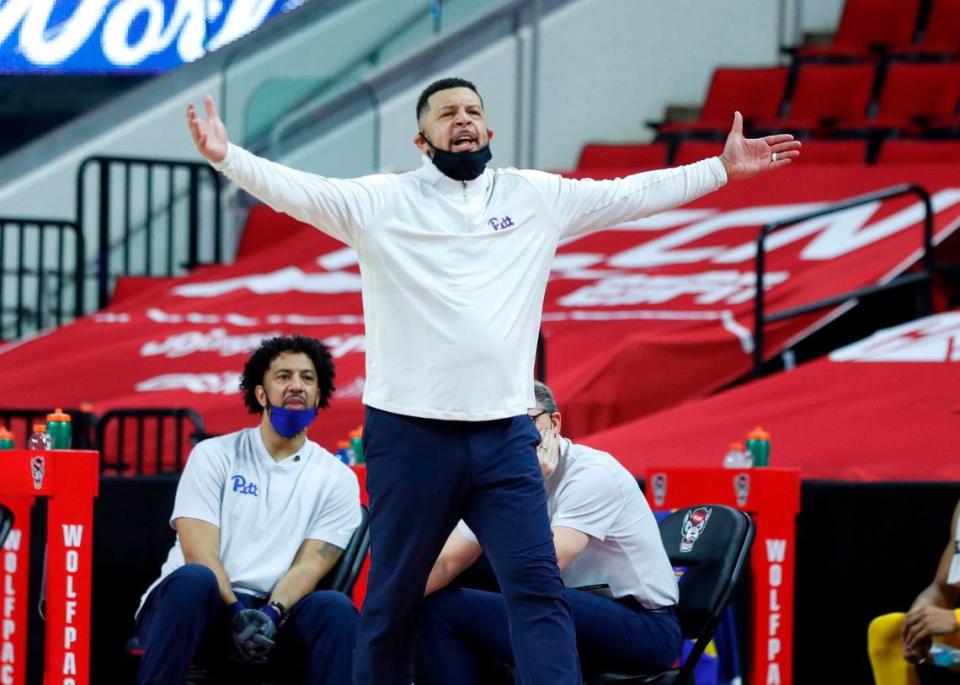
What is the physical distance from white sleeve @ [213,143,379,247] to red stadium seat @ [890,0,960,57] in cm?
815

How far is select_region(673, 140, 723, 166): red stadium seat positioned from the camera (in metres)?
10.6

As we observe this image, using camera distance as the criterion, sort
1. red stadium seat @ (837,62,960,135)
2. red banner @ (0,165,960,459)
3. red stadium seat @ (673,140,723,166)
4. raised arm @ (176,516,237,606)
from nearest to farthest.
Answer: raised arm @ (176,516,237,606) → red banner @ (0,165,960,459) → red stadium seat @ (673,140,723,166) → red stadium seat @ (837,62,960,135)

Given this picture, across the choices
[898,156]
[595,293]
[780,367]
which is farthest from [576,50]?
[780,367]

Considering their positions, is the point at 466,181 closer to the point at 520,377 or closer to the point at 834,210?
the point at 520,377

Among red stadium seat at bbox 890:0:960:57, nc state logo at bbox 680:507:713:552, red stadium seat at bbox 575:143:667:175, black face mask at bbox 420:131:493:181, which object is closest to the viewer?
black face mask at bbox 420:131:493:181

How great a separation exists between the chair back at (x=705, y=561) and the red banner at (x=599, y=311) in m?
2.67

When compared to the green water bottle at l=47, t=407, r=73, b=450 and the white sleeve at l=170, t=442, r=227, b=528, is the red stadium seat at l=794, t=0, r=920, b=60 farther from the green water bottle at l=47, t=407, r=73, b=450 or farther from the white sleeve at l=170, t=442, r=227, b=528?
the green water bottle at l=47, t=407, r=73, b=450

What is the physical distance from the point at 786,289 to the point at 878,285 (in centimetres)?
40

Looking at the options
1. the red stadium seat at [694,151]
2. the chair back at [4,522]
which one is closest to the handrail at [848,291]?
the red stadium seat at [694,151]

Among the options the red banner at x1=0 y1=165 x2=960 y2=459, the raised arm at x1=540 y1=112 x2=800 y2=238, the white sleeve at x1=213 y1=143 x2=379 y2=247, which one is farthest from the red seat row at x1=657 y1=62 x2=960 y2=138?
the white sleeve at x1=213 y1=143 x2=379 y2=247

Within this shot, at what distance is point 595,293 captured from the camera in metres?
8.78

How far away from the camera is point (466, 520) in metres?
3.84

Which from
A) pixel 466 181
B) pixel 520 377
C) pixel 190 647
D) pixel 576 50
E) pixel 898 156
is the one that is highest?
pixel 576 50

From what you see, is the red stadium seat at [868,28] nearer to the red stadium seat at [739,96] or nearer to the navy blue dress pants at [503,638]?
the red stadium seat at [739,96]
